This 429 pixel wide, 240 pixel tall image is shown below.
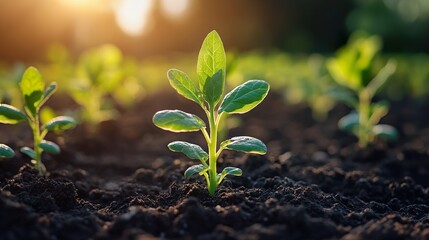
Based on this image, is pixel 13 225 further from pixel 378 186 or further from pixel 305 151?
pixel 305 151

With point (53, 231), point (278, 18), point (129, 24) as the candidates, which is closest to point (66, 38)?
point (129, 24)

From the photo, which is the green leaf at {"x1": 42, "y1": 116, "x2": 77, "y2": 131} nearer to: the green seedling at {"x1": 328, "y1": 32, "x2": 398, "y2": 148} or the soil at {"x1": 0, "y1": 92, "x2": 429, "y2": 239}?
the soil at {"x1": 0, "y1": 92, "x2": 429, "y2": 239}

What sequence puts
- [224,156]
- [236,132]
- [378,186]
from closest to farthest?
[378,186] < [224,156] < [236,132]

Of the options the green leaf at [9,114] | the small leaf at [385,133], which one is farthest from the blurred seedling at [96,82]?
the small leaf at [385,133]

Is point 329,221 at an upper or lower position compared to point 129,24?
lower

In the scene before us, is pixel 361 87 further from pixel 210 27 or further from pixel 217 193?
pixel 210 27

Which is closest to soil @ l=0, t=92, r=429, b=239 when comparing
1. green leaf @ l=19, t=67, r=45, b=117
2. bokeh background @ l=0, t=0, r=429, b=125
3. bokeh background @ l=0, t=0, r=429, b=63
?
green leaf @ l=19, t=67, r=45, b=117

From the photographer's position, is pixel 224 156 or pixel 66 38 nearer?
pixel 224 156

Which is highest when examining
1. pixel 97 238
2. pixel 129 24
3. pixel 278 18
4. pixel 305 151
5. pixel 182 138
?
pixel 278 18
